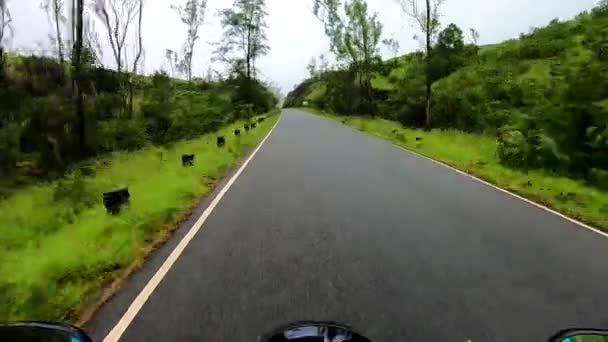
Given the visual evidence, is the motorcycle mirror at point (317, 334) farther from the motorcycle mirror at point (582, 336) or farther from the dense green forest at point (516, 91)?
the dense green forest at point (516, 91)

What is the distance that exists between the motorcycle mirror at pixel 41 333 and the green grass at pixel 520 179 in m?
8.13

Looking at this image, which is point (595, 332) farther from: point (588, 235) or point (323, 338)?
point (588, 235)

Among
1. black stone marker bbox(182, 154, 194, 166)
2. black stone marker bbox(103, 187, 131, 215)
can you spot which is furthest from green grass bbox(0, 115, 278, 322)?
black stone marker bbox(182, 154, 194, 166)

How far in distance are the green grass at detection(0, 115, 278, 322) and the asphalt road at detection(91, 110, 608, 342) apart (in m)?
0.63

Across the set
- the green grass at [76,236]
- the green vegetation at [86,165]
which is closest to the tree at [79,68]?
the green vegetation at [86,165]

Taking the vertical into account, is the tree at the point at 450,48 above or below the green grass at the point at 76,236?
above

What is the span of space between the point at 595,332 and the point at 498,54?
1909 inches

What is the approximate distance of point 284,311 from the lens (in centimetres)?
450

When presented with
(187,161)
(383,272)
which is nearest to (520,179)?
(383,272)

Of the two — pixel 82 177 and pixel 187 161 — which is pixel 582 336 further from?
pixel 82 177

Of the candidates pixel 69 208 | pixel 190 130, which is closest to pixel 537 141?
pixel 69 208

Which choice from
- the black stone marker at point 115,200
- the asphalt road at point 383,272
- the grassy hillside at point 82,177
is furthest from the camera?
the black stone marker at point 115,200

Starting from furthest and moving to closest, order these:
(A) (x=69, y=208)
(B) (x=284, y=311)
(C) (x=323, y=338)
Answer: (A) (x=69, y=208)
(B) (x=284, y=311)
(C) (x=323, y=338)

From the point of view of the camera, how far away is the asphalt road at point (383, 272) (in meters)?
4.30
